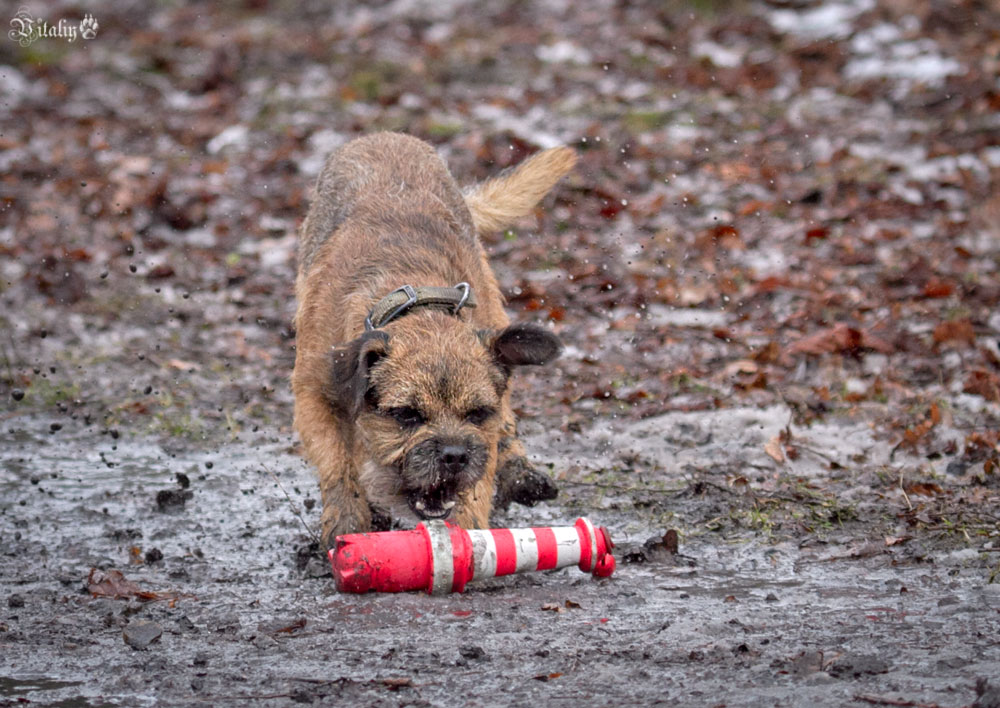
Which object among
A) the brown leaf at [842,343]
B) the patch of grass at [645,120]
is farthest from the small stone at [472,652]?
the patch of grass at [645,120]

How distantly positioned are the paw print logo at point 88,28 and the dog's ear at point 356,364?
12.9 m

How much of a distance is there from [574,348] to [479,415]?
11.1 feet

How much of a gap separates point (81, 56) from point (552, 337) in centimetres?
1283

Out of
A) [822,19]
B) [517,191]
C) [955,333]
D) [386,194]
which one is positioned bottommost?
[955,333]

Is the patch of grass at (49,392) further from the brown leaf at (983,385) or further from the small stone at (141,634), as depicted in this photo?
the brown leaf at (983,385)

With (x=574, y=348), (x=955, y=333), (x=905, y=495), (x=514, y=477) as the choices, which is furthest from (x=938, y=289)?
(x=514, y=477)

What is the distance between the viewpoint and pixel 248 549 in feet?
17.6

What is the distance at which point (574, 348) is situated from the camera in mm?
8250

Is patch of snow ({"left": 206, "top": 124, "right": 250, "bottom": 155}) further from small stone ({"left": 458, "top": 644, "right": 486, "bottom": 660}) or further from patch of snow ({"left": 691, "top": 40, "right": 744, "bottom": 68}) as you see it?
small stone ({"left": 458, "top": 644, "right": 486, "bottom": 660})

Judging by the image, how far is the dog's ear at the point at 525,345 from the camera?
4984 mm

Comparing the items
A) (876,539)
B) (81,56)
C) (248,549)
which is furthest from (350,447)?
(81,56)

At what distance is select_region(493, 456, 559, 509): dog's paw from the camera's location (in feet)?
18.8

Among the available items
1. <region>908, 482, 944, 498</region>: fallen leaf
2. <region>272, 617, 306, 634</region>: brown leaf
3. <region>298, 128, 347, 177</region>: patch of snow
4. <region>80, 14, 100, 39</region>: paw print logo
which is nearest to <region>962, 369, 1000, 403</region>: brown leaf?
<region>908, 482, 944, 498</region>: fallen leaf

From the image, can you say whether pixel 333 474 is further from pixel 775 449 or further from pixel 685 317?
pixel 685 317
